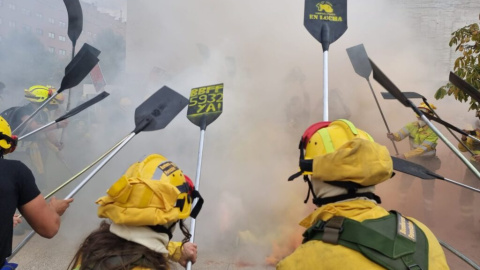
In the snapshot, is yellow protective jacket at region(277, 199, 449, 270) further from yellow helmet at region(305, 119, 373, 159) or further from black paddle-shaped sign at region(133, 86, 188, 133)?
black paddle-shaped sign at region(133, 86, 188, 133)

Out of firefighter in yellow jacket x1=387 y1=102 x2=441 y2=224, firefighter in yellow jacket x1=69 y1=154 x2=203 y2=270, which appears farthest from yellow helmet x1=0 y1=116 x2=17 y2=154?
firefighter in yellow jacket x1=387 y1=102 x2=441 y2=224

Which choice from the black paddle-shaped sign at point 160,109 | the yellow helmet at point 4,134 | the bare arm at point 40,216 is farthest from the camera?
the black paddle-shaped sign at point 160,109

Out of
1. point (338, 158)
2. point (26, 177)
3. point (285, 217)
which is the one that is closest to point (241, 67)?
point (285, 217)

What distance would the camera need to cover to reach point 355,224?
1.34m

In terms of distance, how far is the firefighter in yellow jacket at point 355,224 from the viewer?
1294 mm

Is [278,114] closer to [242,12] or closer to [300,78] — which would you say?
[300,78]

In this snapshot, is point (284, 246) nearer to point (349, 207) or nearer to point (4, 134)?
point (4, 134)

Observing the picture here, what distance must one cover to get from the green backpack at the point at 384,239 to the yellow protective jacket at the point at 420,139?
4.45 m

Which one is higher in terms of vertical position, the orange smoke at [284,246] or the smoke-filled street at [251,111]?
the smoke-filled street at [251,111]

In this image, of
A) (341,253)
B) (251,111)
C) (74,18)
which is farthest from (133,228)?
(251,111)

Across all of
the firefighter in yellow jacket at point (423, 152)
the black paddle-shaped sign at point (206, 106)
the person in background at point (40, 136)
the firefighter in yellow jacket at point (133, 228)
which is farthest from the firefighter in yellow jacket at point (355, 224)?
the person in background at point (40, 136)

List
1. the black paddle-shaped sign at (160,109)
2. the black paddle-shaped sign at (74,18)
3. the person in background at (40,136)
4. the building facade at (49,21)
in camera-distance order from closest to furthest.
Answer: the black paddle-shaped sign at (160,109) < the black paddle-shaped sign at (74,18) < the person in background at (40,136) < the building facade at (49,21)

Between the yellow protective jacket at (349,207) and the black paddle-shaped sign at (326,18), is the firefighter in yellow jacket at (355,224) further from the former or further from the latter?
the black paddle-shaped sign at (326,18)

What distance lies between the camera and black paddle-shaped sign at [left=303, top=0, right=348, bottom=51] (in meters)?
2.89
